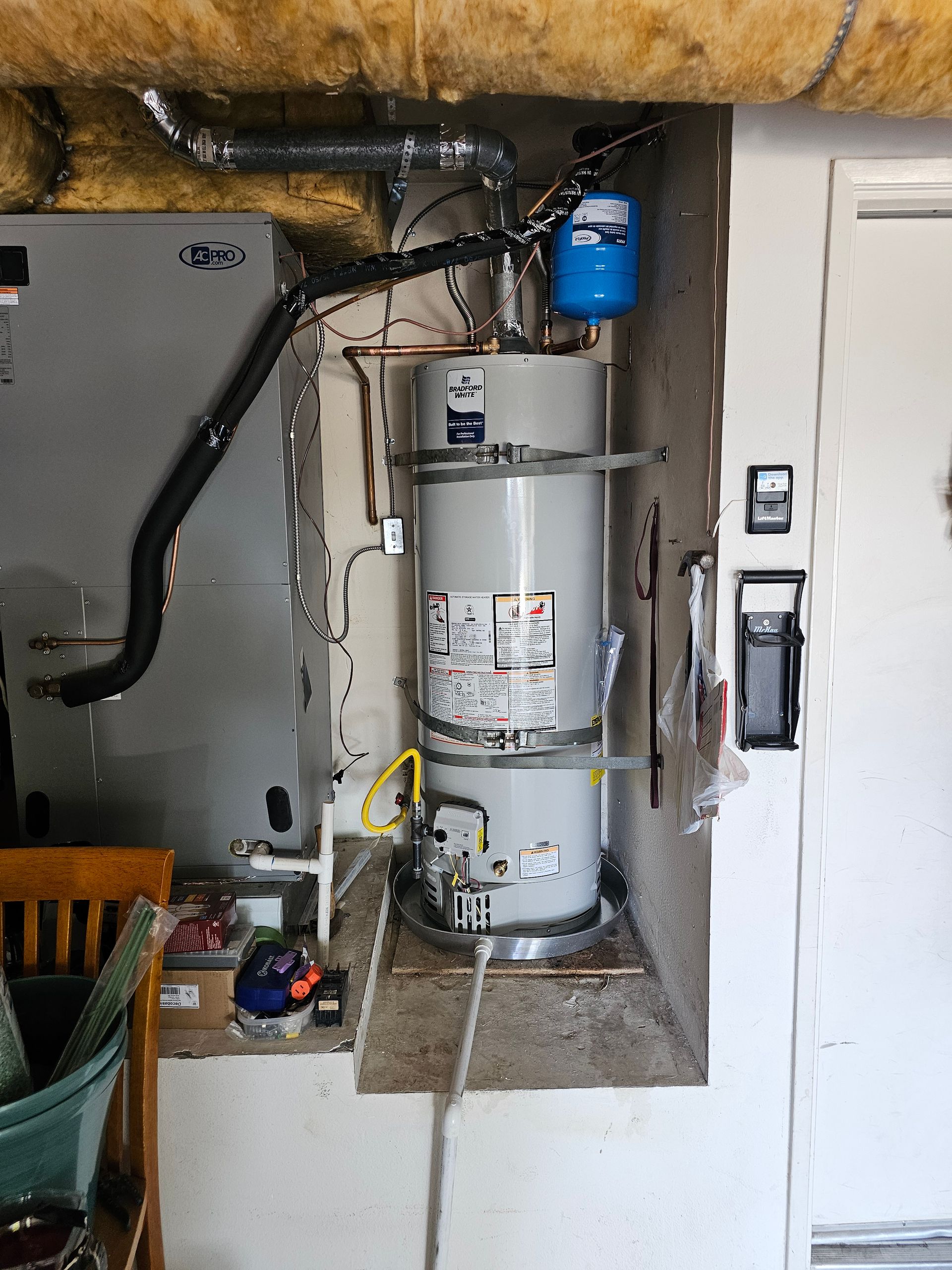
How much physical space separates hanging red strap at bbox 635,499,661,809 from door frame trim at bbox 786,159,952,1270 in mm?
358

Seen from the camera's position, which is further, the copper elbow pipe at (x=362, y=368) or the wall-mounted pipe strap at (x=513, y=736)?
the copper elbow pipe at (x=362, y=368)

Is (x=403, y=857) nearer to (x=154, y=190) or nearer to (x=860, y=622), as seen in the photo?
(x=860, y=622)

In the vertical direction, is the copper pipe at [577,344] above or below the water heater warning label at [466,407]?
above

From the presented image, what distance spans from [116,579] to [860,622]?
5.10 ft

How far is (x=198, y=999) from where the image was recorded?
1.40 metres

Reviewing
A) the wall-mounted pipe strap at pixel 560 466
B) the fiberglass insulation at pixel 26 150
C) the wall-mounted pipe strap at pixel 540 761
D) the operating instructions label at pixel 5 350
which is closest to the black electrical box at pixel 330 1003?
the wall-mounted pipe strap at pixel 540 761

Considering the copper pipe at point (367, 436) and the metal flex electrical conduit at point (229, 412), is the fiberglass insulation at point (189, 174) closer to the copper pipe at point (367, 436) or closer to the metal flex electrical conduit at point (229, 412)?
the metal flex electrical conduit at point (229, 412)

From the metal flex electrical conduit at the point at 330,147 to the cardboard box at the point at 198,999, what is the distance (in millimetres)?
1592

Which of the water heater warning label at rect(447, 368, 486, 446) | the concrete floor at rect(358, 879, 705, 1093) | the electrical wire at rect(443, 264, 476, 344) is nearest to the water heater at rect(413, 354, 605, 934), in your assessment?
the water heater warning label at rect(447, 368, 486, 446)

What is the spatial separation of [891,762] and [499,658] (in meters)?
0.85

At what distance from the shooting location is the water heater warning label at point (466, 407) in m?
1.63

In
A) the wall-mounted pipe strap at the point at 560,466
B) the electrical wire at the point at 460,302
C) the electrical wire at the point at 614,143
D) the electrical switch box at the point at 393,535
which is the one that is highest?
the electrical wire at the point at 614,143

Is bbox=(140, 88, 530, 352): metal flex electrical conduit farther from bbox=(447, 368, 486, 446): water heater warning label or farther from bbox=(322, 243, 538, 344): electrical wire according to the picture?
bbox=(322, 243, 538, 344): electrical wire

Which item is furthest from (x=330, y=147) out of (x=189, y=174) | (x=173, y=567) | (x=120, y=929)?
(x=120, y=929)
